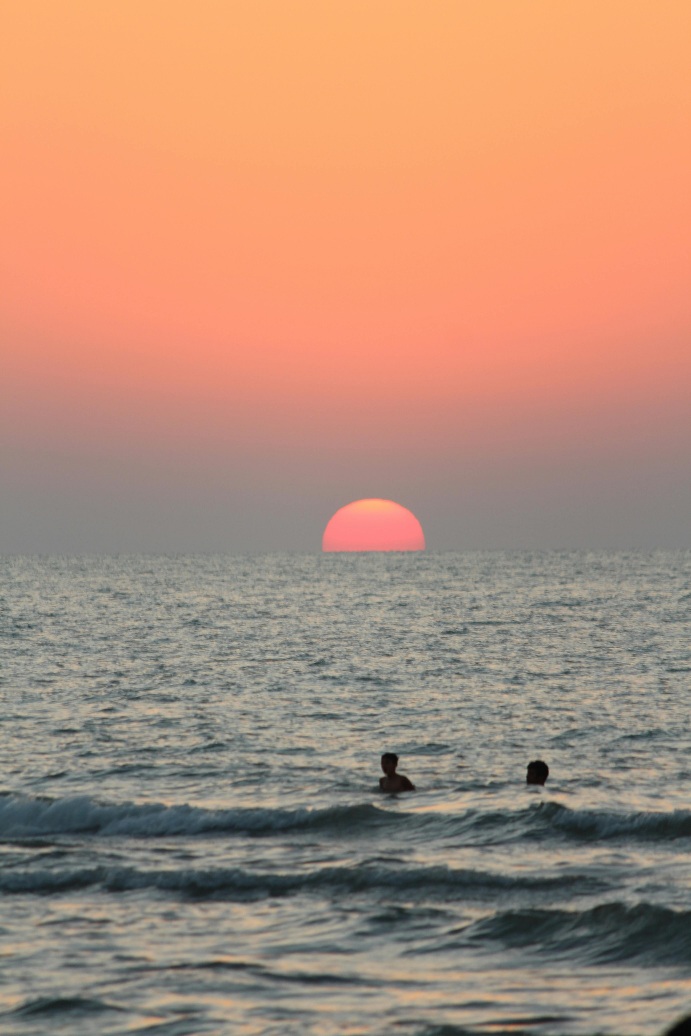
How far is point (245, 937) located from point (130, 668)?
36.6m

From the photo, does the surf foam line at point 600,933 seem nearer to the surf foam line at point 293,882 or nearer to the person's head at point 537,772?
the surf foam line at point 293,882

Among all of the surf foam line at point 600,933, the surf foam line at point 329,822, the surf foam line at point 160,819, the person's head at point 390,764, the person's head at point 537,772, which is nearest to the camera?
the surf foam line at point 600,933

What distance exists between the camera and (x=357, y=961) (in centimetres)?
1384

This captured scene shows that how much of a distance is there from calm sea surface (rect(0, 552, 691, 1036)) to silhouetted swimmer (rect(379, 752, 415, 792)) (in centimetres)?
39

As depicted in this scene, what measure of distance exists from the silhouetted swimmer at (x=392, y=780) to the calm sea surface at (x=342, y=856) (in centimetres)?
39

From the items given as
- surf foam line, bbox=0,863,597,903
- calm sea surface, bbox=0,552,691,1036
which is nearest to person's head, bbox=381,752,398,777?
calm sea surface, bbox=0,552,691,1036

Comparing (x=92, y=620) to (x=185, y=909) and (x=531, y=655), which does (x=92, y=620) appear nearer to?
(x=531, y=655)

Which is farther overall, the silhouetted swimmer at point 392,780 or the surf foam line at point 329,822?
the silhouetted swimmer at point 392,780

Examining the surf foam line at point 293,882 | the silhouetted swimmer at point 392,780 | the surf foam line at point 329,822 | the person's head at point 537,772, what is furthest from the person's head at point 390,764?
the surf foam line at point 293,882

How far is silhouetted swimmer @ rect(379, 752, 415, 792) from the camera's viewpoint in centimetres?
2305

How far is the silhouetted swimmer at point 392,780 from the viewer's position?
23047mm

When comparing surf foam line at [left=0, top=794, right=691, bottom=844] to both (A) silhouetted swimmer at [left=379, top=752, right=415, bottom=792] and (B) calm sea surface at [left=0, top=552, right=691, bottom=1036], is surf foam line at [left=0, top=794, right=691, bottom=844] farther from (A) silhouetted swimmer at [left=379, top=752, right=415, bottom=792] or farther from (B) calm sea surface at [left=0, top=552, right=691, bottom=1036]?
(A) silhouetted swimmer at [left=379, top=752, right=415, bottom=792]

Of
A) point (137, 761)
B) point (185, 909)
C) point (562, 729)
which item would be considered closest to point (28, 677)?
point (137, 761)

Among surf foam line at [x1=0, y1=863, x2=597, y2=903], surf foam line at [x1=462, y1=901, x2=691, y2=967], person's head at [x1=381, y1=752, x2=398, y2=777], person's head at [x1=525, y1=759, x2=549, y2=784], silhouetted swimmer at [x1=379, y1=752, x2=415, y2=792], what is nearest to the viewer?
surf foam line at [x1=462, y1=901, x2=691, y2=967]
